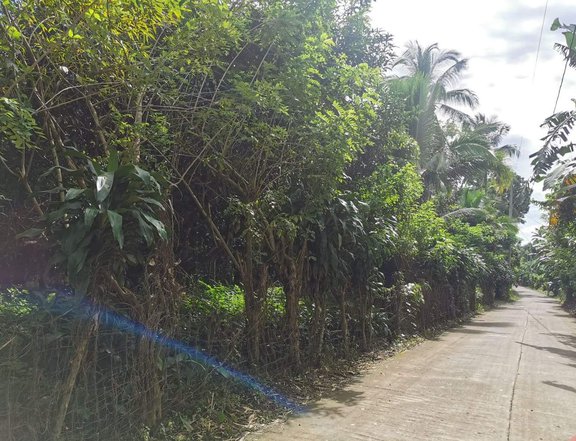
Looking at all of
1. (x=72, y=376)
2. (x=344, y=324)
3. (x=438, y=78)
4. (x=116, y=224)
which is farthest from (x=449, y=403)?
(x=438, y=78)

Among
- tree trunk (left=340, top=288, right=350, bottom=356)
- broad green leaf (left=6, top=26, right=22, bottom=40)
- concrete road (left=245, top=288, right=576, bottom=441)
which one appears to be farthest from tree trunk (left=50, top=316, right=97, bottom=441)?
tree trunk (left=340, top=288, right=350, bottom=356)

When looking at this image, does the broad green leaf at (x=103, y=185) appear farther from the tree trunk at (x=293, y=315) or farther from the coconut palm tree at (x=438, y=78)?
the coconut palm tree at (x=438, y=78)

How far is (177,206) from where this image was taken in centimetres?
619

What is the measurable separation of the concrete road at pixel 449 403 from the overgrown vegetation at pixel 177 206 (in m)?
0.77

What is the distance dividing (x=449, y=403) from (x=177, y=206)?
4.16 meters

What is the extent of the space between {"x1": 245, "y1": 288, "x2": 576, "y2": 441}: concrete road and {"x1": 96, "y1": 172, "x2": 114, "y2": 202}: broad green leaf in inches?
104

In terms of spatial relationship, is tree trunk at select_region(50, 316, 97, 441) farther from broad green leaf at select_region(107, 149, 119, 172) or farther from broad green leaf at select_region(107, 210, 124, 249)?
broad green leaf at select_region(107, 149, 119, 172)

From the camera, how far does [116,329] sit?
417cm

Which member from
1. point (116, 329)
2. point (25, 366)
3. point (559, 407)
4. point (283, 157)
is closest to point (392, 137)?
point (283, 157)

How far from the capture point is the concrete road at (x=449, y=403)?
479 centimetres

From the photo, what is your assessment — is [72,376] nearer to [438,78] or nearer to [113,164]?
[113,164]

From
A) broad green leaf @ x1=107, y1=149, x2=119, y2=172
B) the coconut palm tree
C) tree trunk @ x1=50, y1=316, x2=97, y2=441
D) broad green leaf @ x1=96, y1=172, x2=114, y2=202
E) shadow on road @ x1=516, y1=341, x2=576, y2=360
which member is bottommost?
shadow on road @ x1=516, y1=341, x2=576, y2=360

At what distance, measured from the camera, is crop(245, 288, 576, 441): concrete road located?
4.79 m

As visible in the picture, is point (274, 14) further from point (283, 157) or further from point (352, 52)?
point (352, 52)
